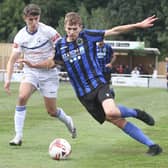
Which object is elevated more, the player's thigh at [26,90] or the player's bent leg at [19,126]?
the player's thigh at [26,90]

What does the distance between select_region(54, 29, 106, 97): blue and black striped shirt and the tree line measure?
172 ft

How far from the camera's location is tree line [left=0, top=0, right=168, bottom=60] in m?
66.9

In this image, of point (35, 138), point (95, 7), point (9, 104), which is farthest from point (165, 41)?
point (35, 138)

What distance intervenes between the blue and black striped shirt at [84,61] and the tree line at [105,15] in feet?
172

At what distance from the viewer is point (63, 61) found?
9.92 meters

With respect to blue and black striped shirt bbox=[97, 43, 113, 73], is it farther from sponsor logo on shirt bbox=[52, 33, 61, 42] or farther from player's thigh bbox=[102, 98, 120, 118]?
player's thigh bbox=[102, 98, 120, 118]

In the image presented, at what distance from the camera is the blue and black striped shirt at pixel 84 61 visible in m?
9.72

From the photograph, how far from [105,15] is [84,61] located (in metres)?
58.6

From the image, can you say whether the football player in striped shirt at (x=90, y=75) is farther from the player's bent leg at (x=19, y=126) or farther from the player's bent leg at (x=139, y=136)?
the player's bent leg at (x=19, y=126)

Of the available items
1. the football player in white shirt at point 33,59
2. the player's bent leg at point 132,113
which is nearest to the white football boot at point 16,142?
the football player in white shirt at point 33,59

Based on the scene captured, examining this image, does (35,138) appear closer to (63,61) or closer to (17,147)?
(17,147)

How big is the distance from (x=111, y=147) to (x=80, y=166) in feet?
6.73

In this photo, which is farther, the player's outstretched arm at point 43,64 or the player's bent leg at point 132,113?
the player's outstretched arm at point 43,64

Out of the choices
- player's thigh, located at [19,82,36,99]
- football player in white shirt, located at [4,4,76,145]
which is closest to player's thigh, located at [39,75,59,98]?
football player in white shirt, located at [4,4,76,145]
